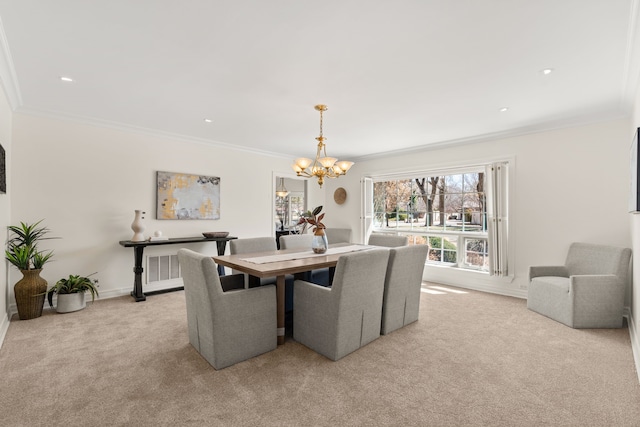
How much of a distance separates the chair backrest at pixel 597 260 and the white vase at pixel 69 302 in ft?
18.6

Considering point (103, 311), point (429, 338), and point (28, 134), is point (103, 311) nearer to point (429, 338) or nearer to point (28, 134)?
point (28, 134)

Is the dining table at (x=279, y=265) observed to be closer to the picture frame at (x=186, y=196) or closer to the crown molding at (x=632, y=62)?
the picture frame at (x=186, y=196)

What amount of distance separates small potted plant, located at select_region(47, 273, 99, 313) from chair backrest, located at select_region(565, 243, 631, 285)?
5.62 metres

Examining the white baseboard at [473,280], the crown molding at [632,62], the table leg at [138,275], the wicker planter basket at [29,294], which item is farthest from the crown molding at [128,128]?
the crown molding at [632,62]

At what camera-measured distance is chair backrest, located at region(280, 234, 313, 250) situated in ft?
12.8

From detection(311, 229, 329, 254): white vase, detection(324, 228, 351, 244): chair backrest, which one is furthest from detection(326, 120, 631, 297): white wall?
detection(311, 229, 329, 254): white vase

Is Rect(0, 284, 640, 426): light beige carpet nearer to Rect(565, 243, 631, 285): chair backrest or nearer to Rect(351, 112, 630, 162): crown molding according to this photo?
Rect(565, 243, 631, 285): chair backrest

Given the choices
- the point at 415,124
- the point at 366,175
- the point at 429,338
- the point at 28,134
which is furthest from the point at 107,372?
the point at 366,175

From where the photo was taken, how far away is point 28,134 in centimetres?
351

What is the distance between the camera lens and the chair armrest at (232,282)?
3.20m

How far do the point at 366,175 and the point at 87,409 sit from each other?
513 centimetres

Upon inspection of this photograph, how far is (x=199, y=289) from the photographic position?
7.58ft

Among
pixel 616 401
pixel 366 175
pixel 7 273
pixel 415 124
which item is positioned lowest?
pixel 616 401

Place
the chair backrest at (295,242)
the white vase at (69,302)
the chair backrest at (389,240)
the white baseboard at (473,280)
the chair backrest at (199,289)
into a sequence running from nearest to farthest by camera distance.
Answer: the chair backrest at (199,289)
the white vase at (69,302)
the chair backrest at (295,242)
the chair backrest at (389,240)
the white baseboard at (473,280)
